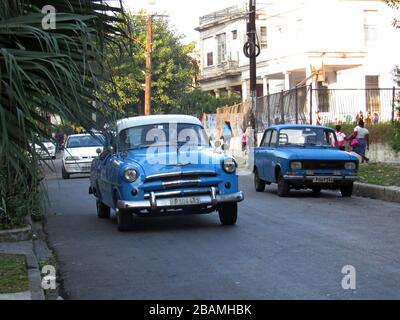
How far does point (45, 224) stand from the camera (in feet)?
41.6

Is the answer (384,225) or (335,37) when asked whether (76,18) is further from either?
(335,37)

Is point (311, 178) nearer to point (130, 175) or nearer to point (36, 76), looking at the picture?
point (130, 175)

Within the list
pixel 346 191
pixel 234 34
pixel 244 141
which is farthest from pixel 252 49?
pixel 234 34

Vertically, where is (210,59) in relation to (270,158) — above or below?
above

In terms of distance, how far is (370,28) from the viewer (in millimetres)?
41312

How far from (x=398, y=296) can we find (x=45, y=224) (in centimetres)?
776

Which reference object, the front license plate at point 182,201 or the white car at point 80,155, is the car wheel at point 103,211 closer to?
the front license plate at point 182,201

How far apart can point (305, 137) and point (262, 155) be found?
128 centimetres

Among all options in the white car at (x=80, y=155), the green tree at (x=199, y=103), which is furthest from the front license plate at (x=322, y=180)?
the green tree at (x=199, y=103)

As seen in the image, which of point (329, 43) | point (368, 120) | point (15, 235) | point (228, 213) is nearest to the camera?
point (15, 235)

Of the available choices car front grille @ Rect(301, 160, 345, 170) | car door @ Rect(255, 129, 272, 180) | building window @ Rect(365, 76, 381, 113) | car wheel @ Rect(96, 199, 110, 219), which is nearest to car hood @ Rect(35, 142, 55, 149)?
car wheel @ Rect(96, 199, 110, 219)

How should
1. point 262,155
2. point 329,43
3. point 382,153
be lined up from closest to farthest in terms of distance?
point 262,155, point 382,153, point 329,43

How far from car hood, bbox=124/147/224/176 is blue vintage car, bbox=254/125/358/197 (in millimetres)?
4795

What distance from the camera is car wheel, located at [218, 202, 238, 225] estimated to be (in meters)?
11.4
